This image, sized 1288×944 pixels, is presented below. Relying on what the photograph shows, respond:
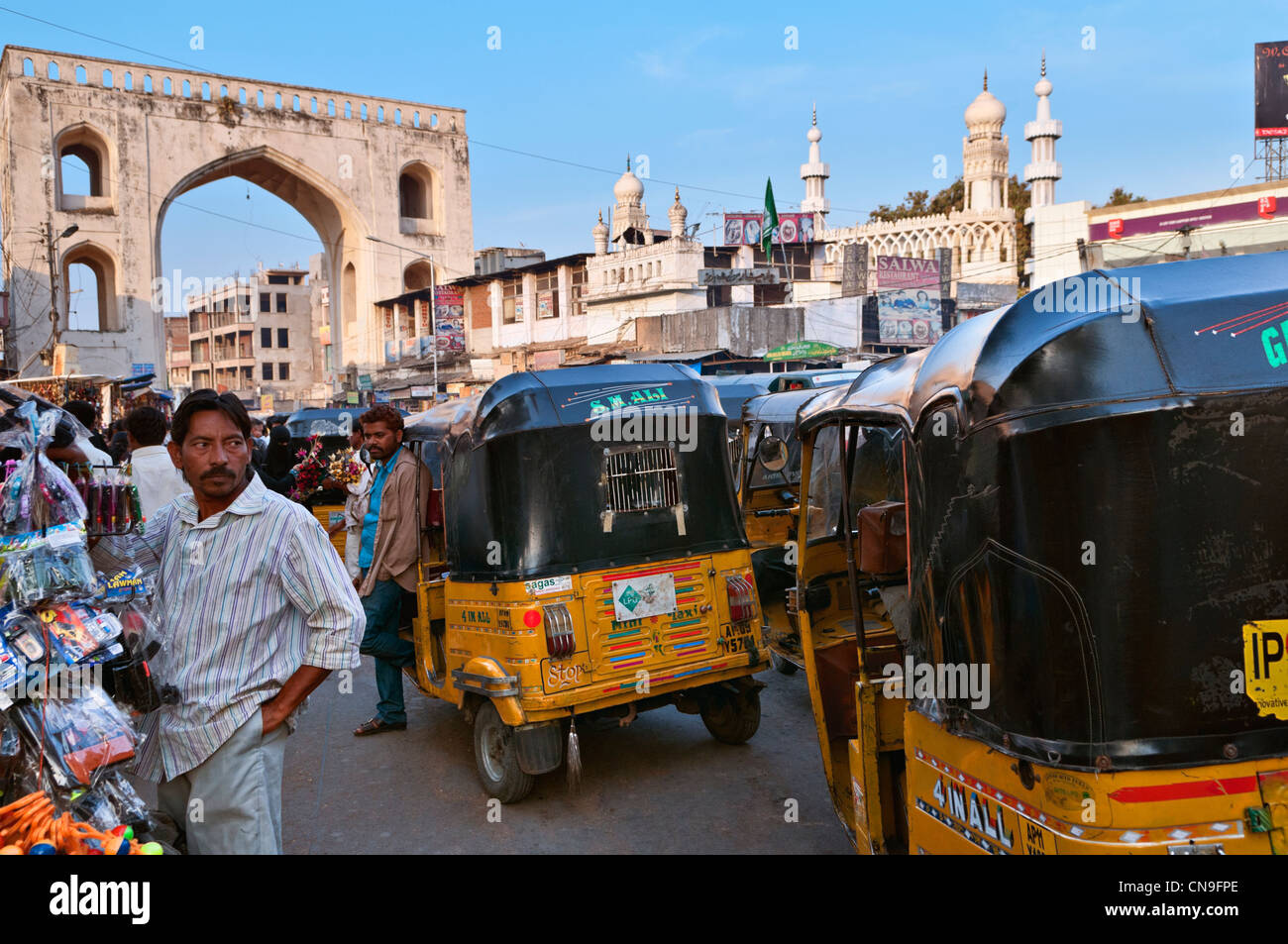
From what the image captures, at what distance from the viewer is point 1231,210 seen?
35.9m

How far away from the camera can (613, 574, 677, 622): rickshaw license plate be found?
5.56m

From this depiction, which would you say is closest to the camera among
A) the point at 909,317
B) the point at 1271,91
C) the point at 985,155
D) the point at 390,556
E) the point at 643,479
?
the point at 643,479

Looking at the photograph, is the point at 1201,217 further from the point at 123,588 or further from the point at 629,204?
the point at 123,588

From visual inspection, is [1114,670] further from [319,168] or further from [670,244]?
[319,168]

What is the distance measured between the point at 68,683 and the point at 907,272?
1527 inches

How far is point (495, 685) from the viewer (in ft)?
17.5

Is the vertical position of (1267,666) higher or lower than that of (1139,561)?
lower

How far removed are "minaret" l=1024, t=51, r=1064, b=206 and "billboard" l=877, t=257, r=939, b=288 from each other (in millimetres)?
19705

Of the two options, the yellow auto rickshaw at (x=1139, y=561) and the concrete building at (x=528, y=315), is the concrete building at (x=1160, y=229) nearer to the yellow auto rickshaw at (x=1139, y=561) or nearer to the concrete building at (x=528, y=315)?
the concrete building at (x=528, y=315)

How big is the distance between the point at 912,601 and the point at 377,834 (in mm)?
3196

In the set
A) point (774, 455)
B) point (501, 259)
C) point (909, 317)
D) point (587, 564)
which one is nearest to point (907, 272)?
point (909, 317)

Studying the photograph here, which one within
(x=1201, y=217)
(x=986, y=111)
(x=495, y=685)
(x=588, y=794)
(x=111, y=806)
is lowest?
(x=588, y=794)

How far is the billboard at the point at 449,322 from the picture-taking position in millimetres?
41688

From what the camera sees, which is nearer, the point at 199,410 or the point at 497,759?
the point at 199,410
